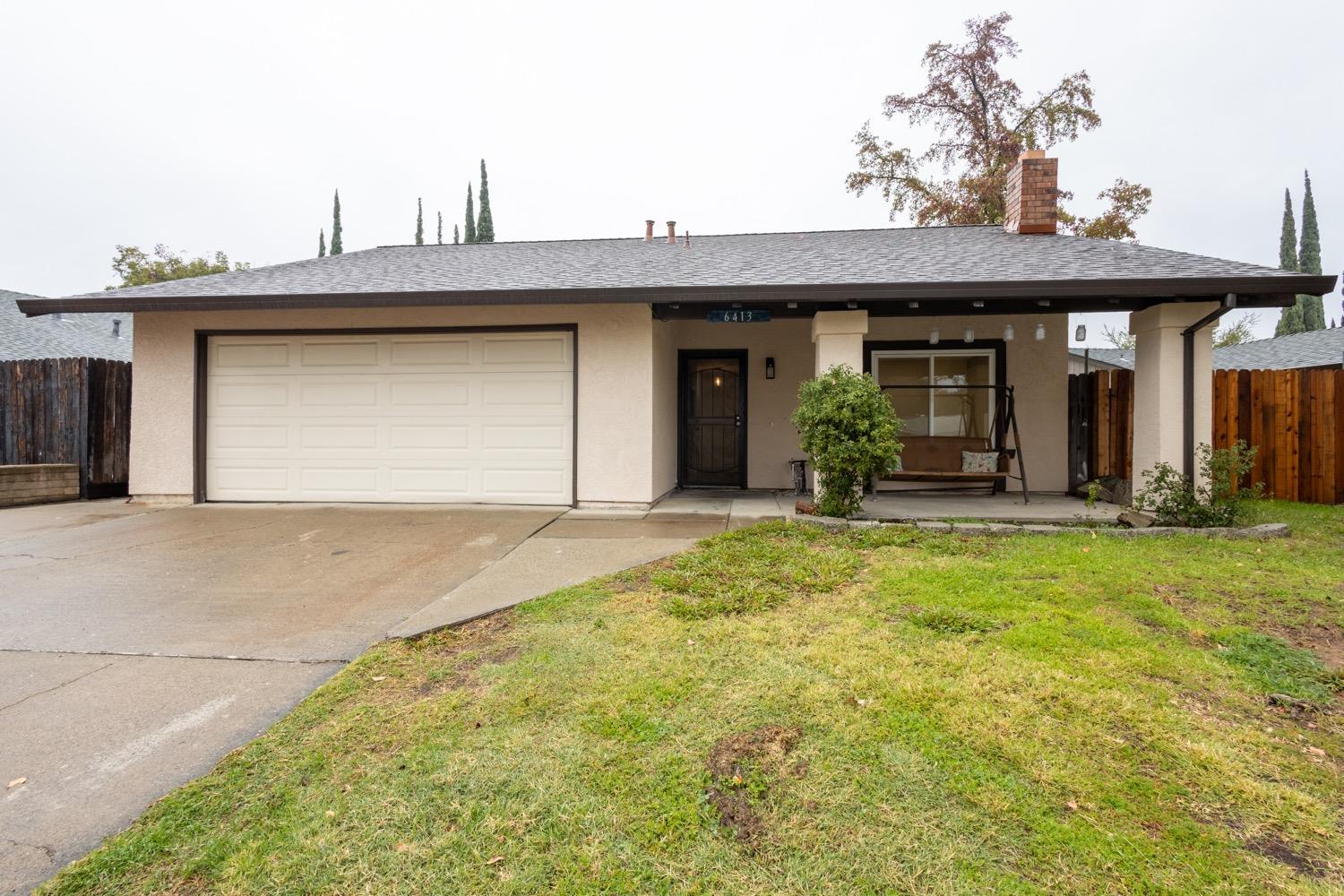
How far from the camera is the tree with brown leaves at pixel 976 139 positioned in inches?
654

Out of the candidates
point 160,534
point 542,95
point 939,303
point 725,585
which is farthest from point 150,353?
point 542,95

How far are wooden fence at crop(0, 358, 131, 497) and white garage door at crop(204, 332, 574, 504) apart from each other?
2036 millimetres

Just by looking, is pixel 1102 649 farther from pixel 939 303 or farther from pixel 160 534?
pixel 160 534

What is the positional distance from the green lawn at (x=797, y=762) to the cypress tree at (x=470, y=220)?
28963 millimetres

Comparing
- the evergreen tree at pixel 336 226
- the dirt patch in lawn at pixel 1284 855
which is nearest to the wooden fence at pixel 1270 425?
the dirt patch in lawn at pixel 1284 855

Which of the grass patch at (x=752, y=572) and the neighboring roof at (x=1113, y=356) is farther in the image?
the neighboring roof at (x=1113, y=356)

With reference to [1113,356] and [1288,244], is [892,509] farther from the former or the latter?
[1288,244]

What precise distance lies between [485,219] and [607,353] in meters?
25.0

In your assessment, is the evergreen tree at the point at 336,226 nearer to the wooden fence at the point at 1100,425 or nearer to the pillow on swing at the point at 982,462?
the pillow on swing at the point at 982,462

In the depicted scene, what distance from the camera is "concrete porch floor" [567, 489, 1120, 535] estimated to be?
21.7 feet

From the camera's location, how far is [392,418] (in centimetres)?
796

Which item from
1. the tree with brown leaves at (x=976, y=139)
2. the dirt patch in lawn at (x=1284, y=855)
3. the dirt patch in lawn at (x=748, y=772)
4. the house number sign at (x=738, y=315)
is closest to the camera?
the dirt patch in lawn at (x=1284, y=855)

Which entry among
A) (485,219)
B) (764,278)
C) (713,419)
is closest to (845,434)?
(764,278)

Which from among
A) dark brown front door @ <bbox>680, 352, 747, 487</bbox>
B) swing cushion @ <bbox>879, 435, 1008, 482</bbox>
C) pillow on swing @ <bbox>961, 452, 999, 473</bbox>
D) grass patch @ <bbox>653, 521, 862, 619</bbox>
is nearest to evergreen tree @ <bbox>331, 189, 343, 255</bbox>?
dark brown front door @ <bbox>680, 352, 747, 487</bbox>
